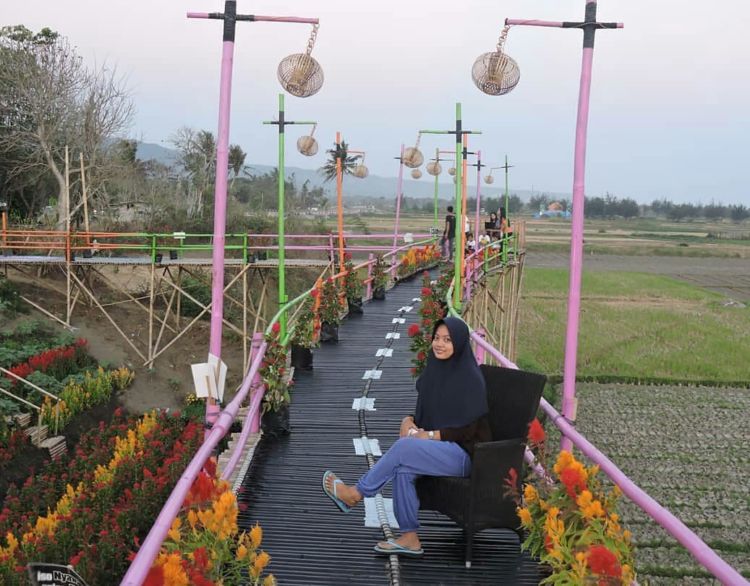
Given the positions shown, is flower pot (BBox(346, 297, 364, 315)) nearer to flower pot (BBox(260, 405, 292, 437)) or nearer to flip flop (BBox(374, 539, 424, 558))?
flower pot (BBox(260, 405, 292, 437))

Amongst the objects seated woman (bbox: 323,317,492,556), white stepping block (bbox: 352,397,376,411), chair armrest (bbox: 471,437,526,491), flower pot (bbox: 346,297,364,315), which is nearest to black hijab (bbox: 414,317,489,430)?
seated woman (bbox: 323,317,492,556)

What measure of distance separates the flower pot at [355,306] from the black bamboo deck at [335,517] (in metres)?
4.70

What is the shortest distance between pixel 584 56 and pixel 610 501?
2840mm

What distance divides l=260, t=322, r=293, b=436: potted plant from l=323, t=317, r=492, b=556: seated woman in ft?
7.42

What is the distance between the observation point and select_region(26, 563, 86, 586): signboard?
2428 millimetres

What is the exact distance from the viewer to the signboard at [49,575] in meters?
2.43

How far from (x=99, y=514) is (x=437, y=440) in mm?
5541

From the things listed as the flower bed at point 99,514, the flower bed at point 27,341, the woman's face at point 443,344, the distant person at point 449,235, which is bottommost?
the flower bed at point 99,514

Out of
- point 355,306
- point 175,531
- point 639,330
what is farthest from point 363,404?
point 639,330

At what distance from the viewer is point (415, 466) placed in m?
4.34

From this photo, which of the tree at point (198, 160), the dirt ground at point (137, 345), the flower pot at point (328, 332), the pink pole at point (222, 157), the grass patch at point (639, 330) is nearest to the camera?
the pink pole at point (222, 157)

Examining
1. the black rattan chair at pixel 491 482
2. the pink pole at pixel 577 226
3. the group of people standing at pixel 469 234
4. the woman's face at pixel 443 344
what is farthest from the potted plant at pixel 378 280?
the black rattan chair at pixel 491 482

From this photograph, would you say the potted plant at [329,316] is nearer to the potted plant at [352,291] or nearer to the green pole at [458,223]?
the green pole at [458,223]

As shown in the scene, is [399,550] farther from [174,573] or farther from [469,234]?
[469,234]
